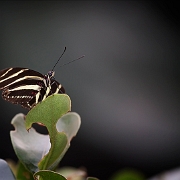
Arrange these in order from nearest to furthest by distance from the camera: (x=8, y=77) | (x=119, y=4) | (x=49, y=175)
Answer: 1. (x=49, y=175)
2. (x=8, y=77)
3. (x=119, y=4)

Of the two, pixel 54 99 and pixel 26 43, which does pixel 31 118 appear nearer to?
pixel 54 99

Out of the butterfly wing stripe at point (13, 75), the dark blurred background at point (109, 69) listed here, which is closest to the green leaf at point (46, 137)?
the butterfly wing stripe at point (13, 75)

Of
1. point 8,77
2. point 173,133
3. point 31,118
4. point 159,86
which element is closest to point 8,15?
point 159,86

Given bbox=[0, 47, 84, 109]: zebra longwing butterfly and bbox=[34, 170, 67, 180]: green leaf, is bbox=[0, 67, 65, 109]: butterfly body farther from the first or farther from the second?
bbox=[34, 170, 67, 180]: green leaf

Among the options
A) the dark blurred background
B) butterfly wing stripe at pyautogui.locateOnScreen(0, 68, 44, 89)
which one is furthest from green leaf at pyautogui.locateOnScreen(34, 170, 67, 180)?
the dark blurred background

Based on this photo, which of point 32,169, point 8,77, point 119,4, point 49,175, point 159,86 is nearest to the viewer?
point 49,175

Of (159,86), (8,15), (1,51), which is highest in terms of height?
(8,15)
